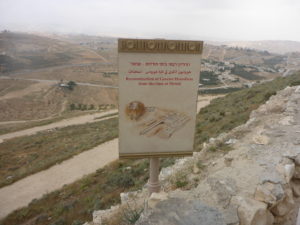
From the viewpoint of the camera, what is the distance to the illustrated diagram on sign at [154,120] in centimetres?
362

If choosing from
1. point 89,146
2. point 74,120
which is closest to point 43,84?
point 74,120

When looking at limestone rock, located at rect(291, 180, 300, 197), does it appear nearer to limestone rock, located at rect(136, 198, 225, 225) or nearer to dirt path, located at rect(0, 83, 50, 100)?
limestone rock, located at rect(136, 198, 225, 225)

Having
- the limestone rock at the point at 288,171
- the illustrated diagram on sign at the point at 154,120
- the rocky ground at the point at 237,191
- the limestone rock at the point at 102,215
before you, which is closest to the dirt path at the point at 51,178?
the limestone rock at the point at 102,215

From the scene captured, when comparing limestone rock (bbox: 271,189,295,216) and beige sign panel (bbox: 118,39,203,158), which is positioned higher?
beige sign panel (bbox: 118,39,203,158)

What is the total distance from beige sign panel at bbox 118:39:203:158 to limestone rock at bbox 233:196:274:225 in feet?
3.51

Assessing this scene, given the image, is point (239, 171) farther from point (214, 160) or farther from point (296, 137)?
point (296, 137)

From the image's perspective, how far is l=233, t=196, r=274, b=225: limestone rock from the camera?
304cm

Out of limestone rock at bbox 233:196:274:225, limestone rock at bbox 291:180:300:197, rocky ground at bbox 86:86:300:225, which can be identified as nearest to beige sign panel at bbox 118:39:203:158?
rocky ground at bbox 86:86:300:225

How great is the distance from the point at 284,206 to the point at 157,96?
2.70 m

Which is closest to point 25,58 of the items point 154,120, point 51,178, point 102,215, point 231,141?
point 51,178

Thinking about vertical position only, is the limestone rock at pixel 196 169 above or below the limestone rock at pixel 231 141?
below

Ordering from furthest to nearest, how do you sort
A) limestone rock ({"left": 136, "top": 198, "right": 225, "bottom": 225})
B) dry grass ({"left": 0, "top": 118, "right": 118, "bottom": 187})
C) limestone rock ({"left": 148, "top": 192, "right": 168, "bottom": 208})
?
dry grass ({"left": 0, "top": 118, "right": 118, "bottom": 187}) → limestone rock ({"left": 148, "top": 192, "right": 168, "bottom": 208}) → limestone rock ({"left": 136, "top": 198, "right": 225, "bottom": 225})

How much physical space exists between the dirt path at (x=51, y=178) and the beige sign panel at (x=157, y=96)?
7.24 metres

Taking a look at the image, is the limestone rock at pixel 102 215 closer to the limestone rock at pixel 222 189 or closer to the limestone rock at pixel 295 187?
the limestone rock at pixel 222 189
